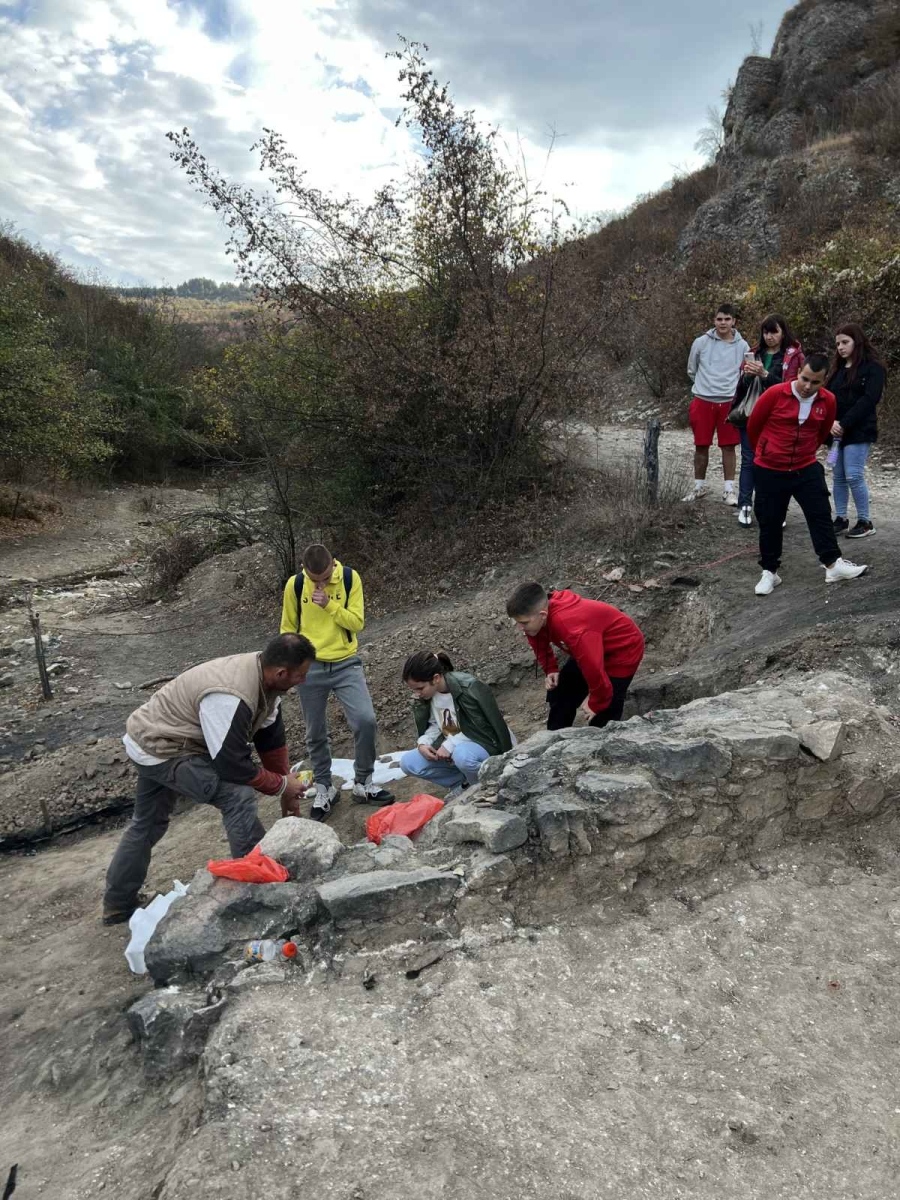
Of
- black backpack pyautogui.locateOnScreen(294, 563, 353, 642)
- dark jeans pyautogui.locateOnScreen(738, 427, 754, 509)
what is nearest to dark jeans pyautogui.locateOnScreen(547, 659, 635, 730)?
black backpack pyautogui.locateOnScreen(294, 563, 353, 642)

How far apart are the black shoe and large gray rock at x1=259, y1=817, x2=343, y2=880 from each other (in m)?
5.04

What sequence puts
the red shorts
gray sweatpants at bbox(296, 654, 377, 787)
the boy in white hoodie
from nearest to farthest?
gray sweatpants at bbox(296, 654, 377, 787)
the boy in white hoodie
the red shorts

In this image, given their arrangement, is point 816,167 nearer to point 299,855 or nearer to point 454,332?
point 454,332

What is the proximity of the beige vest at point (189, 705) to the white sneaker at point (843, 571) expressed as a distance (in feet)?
13.8

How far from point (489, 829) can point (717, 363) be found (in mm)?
5707

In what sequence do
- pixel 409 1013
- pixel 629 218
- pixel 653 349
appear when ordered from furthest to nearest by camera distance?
pixel 629 218 → pixel 653 349 → pixel 409 1013

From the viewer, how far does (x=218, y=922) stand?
2.98 meters

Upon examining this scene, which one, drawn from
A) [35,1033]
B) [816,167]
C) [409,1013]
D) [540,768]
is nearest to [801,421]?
[540,768]

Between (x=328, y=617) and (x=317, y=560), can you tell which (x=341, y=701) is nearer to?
(x=328, y=617)

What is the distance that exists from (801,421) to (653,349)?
11.2m

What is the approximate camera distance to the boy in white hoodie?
7012 millimetres

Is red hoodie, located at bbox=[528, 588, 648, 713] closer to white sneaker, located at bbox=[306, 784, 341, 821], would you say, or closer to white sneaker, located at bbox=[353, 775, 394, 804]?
white sneaker, located at bbox=[353, 775, 394, 804]

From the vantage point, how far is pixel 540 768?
3.58 m

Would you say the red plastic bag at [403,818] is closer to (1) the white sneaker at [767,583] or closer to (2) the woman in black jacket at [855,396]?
(1) the white sneaker at [767,583]
